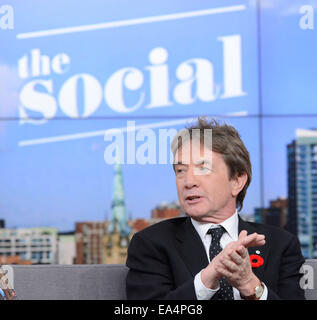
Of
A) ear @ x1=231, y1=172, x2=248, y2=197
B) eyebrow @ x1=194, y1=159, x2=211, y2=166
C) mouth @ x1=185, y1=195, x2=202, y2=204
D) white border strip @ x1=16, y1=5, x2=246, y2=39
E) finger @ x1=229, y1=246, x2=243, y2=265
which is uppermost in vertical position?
white border strip @ x1=16, y1=5, x2=246, y2=39

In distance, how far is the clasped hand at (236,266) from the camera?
4.28 feet

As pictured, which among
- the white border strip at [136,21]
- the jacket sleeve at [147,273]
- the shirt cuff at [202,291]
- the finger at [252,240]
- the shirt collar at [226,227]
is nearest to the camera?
the finger at [252,240]

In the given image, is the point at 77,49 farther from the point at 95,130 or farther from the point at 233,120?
the point at 233,120

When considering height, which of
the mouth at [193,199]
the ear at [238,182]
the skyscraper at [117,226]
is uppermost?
the ear at [238,182]

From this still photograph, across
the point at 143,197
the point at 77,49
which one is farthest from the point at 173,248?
the point at 77,49

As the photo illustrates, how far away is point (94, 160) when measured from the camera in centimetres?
405

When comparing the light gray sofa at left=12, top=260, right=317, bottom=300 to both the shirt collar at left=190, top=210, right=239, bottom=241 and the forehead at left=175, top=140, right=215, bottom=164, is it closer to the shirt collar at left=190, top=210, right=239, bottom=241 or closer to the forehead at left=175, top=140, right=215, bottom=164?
the shirt collar at left=190, top=210, right=239, bottom=241

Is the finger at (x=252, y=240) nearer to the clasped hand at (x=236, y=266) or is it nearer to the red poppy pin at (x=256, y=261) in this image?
the clasped hand at (x=236, y=266)

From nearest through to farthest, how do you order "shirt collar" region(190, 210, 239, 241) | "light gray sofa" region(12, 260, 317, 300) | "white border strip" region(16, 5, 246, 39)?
"shirt collar" region(190, 210, 239, 241), "light gray sofa" region(12, 260, 317, 300), "white border strip" region(16, 5, 246, 39)

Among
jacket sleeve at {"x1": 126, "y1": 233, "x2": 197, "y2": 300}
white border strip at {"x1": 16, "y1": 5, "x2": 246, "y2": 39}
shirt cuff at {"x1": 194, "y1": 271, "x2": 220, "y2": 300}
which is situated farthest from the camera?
white border strip at {"x1": 16, "y1": 5, "x2": 246, "y2": 39}

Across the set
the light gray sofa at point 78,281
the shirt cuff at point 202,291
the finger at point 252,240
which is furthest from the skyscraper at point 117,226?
the finger at point 252,240

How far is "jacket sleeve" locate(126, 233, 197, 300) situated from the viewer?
1.51 m

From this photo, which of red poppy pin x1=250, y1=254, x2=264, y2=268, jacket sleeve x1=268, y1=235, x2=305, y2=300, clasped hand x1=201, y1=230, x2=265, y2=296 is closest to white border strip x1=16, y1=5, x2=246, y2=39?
jacket sleeve x1=268, y1=235, x2=305, y2=300

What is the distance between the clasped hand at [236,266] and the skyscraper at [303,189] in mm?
2757
